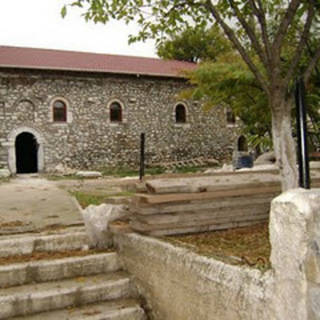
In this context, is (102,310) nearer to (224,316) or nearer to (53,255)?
(53,255)

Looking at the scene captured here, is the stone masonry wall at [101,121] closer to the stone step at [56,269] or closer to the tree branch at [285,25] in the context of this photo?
the stone step at [56,269]

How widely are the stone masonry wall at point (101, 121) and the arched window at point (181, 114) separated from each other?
25cm

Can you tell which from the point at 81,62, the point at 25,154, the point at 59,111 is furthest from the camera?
the point at 25,154

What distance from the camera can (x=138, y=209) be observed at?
415 centimetres

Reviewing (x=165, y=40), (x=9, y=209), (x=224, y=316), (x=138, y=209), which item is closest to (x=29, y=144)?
(x=9, y=209)

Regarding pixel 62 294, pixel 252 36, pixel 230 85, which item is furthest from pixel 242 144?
pixel 62 294

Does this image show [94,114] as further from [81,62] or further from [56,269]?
[56,269]

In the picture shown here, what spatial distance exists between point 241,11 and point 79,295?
3.96 m

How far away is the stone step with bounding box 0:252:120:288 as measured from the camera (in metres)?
3.93

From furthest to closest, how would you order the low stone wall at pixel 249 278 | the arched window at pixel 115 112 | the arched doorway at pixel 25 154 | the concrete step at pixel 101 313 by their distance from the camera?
the arched doorway at pixel 25 154 < the arched window at pixel 115 112 < the concrete step at pixel 101 313 < the low stone wall at pixel 249 278

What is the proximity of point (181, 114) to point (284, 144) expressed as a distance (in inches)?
772

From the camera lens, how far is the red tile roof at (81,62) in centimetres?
1966

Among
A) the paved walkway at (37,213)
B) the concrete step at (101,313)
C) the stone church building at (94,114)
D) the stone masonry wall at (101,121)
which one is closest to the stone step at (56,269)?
the concrete step at (101,313)

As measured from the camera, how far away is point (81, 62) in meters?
21.4
